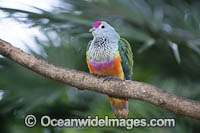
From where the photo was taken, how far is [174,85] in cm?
188

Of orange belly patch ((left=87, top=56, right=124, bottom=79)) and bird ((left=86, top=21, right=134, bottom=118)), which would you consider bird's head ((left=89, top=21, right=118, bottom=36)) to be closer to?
bird ((left=86, top=21, right=134, bottom=118))

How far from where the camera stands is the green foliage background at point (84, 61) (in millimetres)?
1795

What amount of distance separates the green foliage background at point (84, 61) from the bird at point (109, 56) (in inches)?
7.2

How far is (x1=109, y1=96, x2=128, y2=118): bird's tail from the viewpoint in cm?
154

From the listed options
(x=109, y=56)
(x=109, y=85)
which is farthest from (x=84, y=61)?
(x=109, y=85)

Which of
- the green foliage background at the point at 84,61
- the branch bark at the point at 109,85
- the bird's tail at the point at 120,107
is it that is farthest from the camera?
the green foliage background at the point at 84,61

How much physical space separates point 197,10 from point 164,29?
26cm

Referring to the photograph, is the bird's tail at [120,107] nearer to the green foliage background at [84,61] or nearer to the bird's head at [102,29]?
the green foliage background at [84,61]

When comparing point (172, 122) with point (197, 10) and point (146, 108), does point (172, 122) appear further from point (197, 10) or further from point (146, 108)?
point (197, 10)

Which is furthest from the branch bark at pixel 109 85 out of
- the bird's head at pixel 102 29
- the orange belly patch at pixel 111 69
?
the bird's head at pixel 102 29

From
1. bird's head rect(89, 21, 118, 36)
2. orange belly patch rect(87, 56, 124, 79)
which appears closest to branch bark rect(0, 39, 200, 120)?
orange belly patch rect(87, 56, 124, 79)

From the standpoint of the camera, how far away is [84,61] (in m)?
1.86

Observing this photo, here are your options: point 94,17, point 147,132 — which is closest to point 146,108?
point 147,132

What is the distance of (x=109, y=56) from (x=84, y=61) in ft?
1.06
